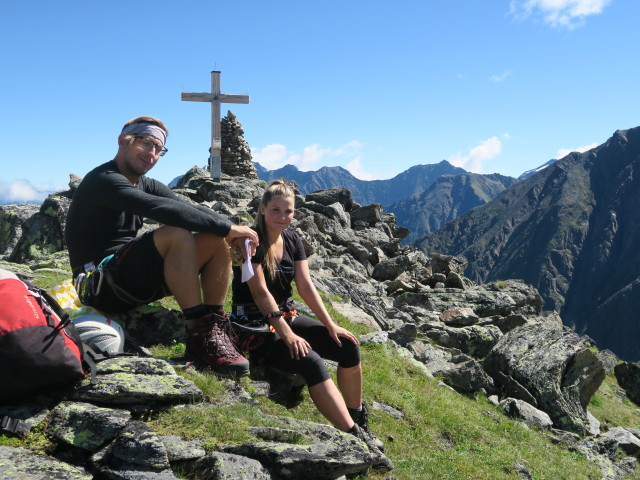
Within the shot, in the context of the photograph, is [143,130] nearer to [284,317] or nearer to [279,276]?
[279,276]

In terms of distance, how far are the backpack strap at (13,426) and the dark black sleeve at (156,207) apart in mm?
2966

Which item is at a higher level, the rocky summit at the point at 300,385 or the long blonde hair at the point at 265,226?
the long blonde hair at the point at 265,226

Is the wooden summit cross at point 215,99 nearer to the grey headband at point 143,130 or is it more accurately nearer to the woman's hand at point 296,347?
the grey headband at point 143,130

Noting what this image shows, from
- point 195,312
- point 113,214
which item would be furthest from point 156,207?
point 195,312

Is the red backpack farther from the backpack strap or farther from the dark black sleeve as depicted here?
the dark black sleeve

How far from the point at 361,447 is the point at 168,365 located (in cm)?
279

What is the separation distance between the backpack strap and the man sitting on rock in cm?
265

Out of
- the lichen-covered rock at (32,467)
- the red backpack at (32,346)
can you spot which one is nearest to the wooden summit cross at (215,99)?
the red backpack at (32,346)

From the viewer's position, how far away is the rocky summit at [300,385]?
554 centimetres

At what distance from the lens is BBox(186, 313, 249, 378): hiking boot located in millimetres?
7824

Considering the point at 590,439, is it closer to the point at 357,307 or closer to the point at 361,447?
the point at 357,307

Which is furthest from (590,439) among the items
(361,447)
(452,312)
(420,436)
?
(361,447)

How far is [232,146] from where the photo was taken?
4369 centimetres

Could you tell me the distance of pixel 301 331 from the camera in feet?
29.3
